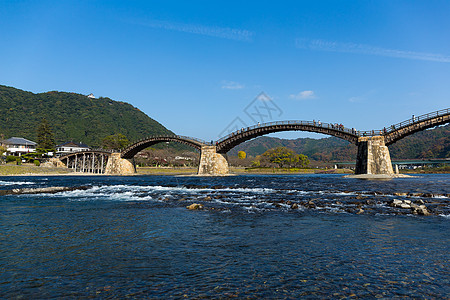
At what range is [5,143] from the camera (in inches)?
4063

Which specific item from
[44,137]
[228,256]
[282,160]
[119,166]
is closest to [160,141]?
[119,166]

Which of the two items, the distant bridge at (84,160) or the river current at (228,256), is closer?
the river current at (228,256)

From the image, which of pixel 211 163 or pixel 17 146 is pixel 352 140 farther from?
pixel 17 146

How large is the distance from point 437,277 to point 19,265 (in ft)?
35.7

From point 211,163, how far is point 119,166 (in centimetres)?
3475

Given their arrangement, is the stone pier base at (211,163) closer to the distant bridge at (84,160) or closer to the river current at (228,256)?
the distant bridge at (84,160)

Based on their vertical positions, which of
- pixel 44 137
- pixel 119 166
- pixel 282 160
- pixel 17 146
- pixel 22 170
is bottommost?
pixel 22 170

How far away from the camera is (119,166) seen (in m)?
90.5

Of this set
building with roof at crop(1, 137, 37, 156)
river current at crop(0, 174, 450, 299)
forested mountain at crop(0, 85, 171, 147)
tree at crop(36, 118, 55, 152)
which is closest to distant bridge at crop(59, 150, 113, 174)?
tree at crop(36, 118, 55, 152)

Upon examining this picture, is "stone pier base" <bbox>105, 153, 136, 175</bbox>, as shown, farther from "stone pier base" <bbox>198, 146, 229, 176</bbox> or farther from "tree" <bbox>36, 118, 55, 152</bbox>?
"stone pier base" <bbox>198, 146, 229, 176</bbox>

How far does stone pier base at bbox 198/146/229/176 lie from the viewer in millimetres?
72875

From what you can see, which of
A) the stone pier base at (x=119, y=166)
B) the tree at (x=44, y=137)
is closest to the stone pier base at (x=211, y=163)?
the stone pier base at (x=119, y=166)

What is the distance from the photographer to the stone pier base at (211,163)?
7288 cm

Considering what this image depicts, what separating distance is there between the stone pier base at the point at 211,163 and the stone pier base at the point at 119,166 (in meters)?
30.4
